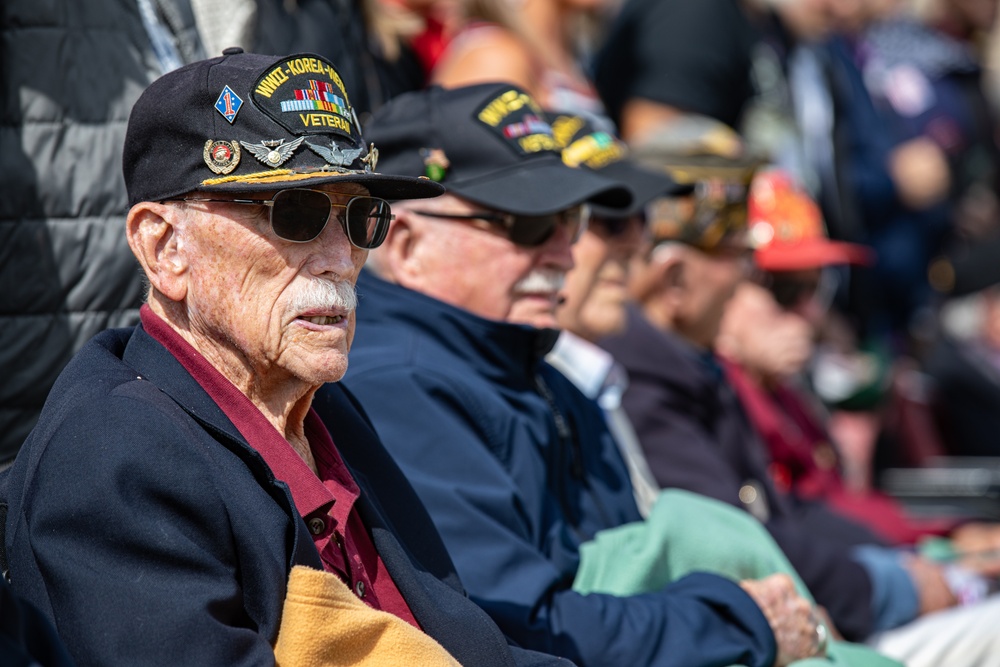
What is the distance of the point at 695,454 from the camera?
4.10 metres

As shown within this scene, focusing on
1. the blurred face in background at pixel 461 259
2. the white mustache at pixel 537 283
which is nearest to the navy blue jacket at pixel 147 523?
the blurred face in background at pixel 461 259

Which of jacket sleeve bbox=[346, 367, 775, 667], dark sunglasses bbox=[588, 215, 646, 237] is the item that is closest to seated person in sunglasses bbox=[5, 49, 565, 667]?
jacket sleeve bbox=[346, 367, 775, 667]

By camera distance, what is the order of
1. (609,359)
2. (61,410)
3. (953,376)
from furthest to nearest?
(953,376) < (609,359) < (61,410)

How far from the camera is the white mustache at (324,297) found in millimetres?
2264

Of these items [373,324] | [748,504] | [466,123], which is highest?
[466,123]

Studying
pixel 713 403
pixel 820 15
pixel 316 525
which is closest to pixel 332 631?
pixel 316 525

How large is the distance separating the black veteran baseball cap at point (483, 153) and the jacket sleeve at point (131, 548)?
1.38 m

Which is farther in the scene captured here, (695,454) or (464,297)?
(695,454)

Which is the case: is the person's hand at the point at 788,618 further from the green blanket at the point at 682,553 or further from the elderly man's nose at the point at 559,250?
the elderly man's nose at the point at 559,250

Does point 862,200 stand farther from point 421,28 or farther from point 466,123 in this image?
point 466,123

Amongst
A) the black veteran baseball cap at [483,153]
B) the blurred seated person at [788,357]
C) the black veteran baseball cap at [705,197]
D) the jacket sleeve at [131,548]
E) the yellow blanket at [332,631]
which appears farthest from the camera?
the blurred seated person at [788,357]

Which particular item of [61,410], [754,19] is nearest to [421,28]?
[754,19]

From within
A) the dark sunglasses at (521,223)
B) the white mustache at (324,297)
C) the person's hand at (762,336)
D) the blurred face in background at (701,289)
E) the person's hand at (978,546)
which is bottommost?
the person's hand at (978,546)

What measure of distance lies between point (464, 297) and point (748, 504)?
1.41m
